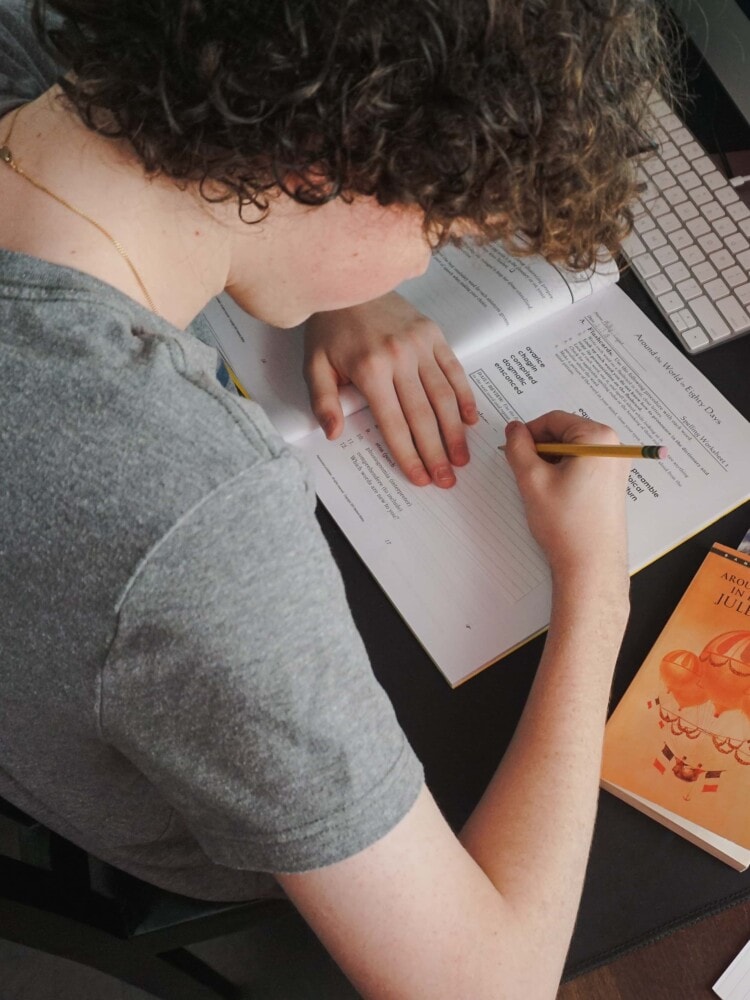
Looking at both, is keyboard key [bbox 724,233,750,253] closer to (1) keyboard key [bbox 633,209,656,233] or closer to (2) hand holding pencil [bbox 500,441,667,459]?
(1) keyboard key [bbox 633,209,656,233]

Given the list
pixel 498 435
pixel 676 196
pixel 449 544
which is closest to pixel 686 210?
pixel 676 196

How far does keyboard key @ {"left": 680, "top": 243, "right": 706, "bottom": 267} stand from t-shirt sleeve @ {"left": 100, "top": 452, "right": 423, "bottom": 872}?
0.60 metres

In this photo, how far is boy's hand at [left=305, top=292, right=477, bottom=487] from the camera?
784 millimetres

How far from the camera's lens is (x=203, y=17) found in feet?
1.53

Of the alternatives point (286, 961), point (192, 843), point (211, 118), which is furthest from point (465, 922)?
point (286, 961)

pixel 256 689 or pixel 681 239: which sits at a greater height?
pixel 256 689

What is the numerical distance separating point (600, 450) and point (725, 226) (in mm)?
376

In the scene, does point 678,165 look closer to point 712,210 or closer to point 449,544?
point 712,210

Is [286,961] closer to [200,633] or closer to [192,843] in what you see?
[192,843]

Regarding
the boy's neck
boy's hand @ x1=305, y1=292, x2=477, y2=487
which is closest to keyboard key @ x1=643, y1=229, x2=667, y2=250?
boy's hand @ x1=305, y1=292, x2=477, y2=487

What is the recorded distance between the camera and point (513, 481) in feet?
2.55

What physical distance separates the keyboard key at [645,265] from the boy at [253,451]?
29 centimetres

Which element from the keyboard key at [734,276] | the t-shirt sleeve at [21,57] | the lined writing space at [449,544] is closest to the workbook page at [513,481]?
the lined writing space at [449,544]

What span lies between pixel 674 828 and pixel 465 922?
191mm
